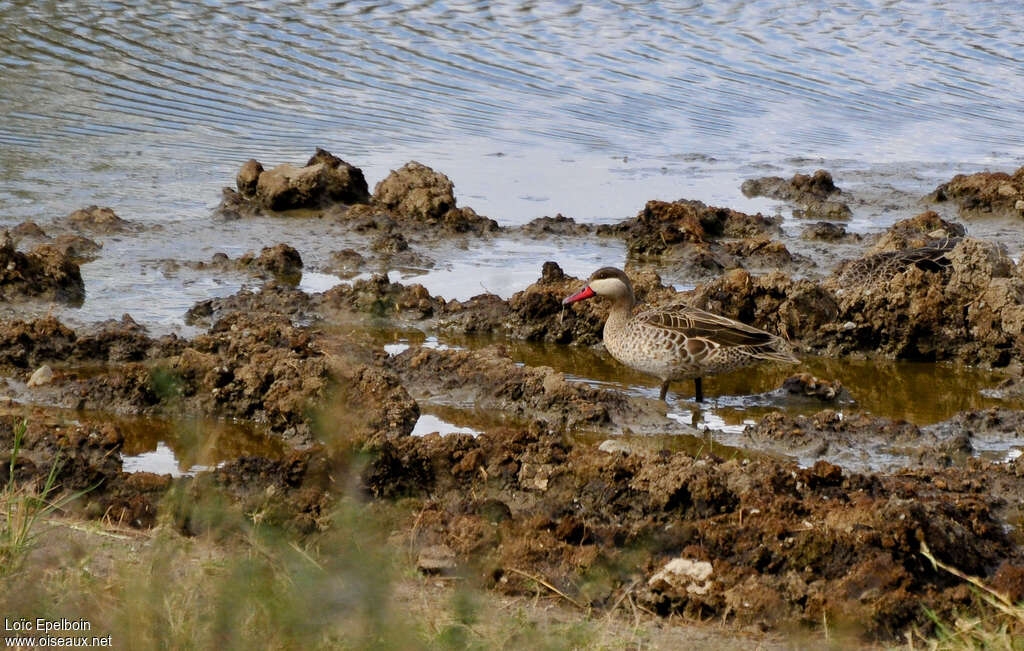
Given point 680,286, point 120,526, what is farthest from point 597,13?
point 120,526

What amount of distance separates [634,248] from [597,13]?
460 inches

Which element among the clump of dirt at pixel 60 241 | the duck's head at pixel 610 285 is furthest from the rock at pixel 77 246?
the duck's head at pixel 610 285

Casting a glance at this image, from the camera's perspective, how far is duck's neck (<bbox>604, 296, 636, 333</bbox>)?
8.67 m

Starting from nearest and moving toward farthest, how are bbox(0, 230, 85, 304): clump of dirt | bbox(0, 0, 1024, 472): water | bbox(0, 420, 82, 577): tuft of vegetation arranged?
1. bbox(0, 420, 82, 577): tuft of vegetation
2. bbox(0, 230, 85, 304): clump of dirt
3. bbox(0, 0, 1024, 472): water

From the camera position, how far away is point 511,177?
47.0ft

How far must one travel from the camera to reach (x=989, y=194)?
13.2 metres

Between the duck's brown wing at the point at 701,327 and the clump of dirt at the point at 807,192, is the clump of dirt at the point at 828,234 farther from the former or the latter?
the duck's brown wing at the point at 701,327

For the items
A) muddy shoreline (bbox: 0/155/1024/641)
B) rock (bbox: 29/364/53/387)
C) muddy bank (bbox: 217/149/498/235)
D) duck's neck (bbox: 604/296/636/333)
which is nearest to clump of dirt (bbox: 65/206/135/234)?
muddy shoreline (bbox: 0/155/1024/641)

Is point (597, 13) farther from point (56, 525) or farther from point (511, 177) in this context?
point (56, 525)

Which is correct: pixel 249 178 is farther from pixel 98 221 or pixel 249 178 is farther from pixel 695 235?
pixel 695 235

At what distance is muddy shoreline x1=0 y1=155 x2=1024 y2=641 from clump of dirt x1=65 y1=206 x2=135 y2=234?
0.04m

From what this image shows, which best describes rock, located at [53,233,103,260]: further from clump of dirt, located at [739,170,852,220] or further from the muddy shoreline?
clump of dirt, located at [739,170,852,220]

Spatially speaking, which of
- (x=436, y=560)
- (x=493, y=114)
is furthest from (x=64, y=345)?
(x=493, y=114)

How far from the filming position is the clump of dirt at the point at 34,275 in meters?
9.46
